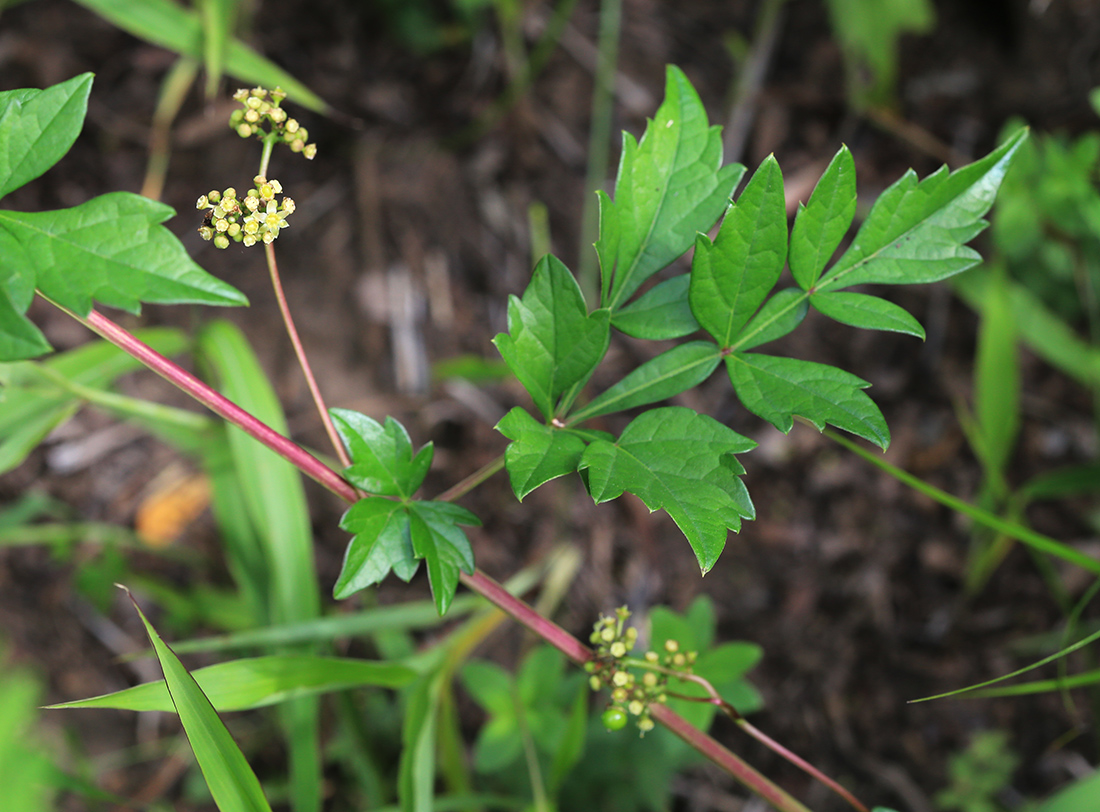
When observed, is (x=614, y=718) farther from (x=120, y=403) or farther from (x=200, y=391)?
(x=120, y=403)

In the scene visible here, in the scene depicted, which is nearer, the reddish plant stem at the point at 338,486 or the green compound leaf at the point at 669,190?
the reddish plant stem at the point at 338,486

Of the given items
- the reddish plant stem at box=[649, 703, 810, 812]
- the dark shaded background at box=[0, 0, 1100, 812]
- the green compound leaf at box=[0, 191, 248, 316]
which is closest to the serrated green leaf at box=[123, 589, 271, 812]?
the green compound leaf at box=[0, 191, 248, 316]

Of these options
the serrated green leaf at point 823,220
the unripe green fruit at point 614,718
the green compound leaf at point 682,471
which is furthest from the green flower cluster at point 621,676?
the serrated green leaf at point 823,220

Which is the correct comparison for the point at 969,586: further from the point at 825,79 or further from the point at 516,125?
the point at 516,125

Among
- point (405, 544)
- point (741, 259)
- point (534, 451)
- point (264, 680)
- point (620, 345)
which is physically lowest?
point (264, 680)

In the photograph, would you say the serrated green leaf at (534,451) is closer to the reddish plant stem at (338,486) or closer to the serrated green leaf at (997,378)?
the reddish plant stem at (338,486)

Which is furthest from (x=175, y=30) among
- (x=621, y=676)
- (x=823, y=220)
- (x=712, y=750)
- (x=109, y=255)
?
(x=712, y=750)

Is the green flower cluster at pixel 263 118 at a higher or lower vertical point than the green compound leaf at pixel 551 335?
higher
